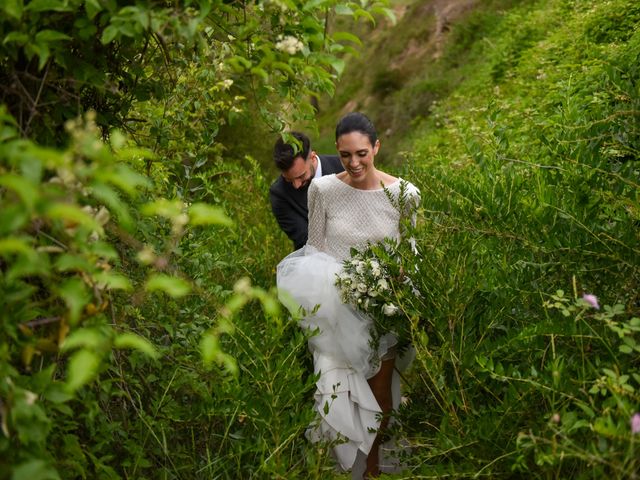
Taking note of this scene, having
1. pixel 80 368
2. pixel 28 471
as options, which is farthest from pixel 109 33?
pixel 28 471

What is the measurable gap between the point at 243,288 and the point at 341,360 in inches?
77.7

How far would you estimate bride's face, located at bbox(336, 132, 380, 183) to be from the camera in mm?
3777

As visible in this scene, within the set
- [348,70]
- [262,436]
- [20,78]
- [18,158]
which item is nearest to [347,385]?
[262,436]

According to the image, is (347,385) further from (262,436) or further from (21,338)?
(21,338)

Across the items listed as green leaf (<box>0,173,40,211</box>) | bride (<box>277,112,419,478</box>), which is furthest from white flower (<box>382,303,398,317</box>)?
green leaf (<box>0,173,40,211</box>)

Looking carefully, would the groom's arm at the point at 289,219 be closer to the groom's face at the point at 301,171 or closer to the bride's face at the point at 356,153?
the groom's face at the point at 301,171

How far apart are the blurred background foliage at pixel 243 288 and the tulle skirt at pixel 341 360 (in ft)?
1.37

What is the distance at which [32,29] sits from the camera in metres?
1.83

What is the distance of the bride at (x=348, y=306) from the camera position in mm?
3713

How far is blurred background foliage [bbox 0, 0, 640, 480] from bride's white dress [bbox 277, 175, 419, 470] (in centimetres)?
45

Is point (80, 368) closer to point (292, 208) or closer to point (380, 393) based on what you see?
point (380, 393)

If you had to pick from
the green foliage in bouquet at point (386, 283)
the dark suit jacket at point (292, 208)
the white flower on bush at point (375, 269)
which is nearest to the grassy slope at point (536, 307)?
the green foliage in bouquet at point (386, 283)

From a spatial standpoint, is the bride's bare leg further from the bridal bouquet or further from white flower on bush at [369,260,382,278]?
white flower on bush at [369,260,382,278]

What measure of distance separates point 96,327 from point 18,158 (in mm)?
525
